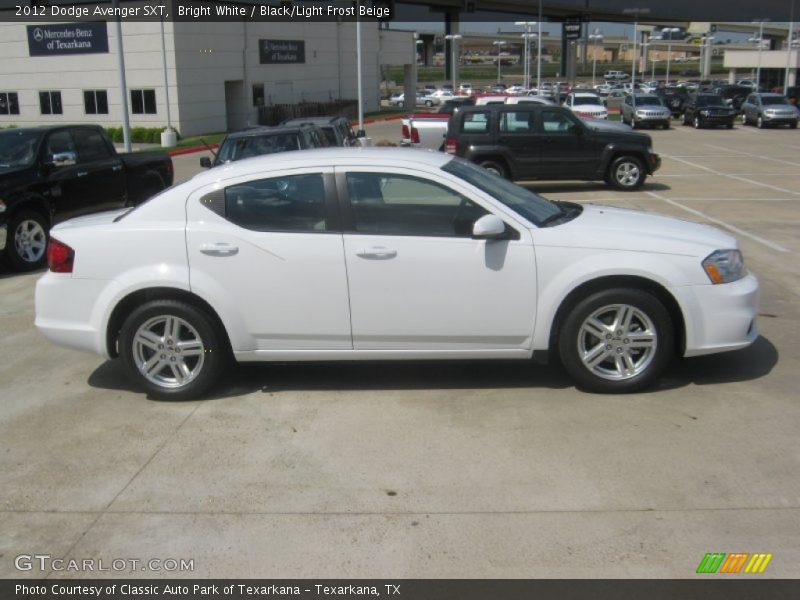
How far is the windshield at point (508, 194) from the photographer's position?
5.81 meters

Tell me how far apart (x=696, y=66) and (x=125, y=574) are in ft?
601

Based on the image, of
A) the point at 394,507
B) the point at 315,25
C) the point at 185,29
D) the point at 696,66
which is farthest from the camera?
the point at 696,66

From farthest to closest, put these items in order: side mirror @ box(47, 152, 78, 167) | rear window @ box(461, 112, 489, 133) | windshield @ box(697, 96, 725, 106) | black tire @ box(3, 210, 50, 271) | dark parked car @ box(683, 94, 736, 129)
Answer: windshield @ box(697, 96, 725, 106), dark parked car @ box(683, 94, 736, 129), rear window @ box(461, 112, 489, 133), side mirror @ box(47, 152, 78, 167), black tire @ box(3, 210, 50, 271)

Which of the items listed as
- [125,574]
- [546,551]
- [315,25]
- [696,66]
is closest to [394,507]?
[546,551]

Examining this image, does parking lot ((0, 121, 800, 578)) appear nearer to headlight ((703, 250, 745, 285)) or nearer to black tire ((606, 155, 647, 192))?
headlight ((703, 250, 745, 285))

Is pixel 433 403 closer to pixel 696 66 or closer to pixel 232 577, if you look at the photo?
pixel 232 577

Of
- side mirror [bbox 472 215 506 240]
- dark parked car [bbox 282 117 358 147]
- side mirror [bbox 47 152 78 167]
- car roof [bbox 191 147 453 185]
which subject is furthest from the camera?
dark parked car [bbox 282 117 358 147]

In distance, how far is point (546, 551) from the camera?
12.6ft

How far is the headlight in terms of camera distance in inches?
221

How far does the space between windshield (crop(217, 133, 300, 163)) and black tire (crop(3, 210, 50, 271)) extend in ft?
11.4

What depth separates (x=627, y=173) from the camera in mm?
17625

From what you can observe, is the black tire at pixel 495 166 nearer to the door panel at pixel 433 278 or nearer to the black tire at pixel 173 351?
the door panel at pixel 433 278

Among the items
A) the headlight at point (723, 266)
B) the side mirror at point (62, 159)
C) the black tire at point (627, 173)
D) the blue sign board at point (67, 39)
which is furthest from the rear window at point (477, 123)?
the blue sign board at point (67, 39)

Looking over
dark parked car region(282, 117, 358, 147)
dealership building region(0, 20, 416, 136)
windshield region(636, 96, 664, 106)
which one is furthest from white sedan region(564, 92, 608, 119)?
dark parked car region(282, 117, 358, 147)
